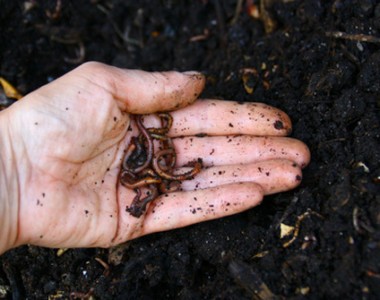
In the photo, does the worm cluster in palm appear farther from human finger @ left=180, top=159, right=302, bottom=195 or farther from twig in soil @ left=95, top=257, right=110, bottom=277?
twig in soil @ left=95, top=257, right=110, bottom=277

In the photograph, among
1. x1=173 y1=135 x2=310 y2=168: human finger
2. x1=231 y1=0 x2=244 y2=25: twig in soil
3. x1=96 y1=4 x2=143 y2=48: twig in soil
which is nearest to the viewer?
x1=173 y1=135 x2=310 y2=168: human finger

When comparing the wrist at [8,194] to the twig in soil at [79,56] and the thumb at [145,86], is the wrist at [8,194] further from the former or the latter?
the twig in soil at [79,56]

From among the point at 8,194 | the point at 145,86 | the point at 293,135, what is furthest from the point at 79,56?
the point at 293,135

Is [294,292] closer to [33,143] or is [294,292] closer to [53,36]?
[33,143]

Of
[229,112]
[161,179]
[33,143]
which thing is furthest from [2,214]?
[229,112]

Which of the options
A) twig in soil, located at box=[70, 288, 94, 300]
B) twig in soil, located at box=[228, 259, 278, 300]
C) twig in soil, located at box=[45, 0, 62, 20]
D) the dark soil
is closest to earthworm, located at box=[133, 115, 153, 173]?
the dark soil

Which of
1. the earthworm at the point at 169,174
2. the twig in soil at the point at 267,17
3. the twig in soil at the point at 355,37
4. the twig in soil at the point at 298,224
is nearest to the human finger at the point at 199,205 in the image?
the earthworm at the point at 169,174
